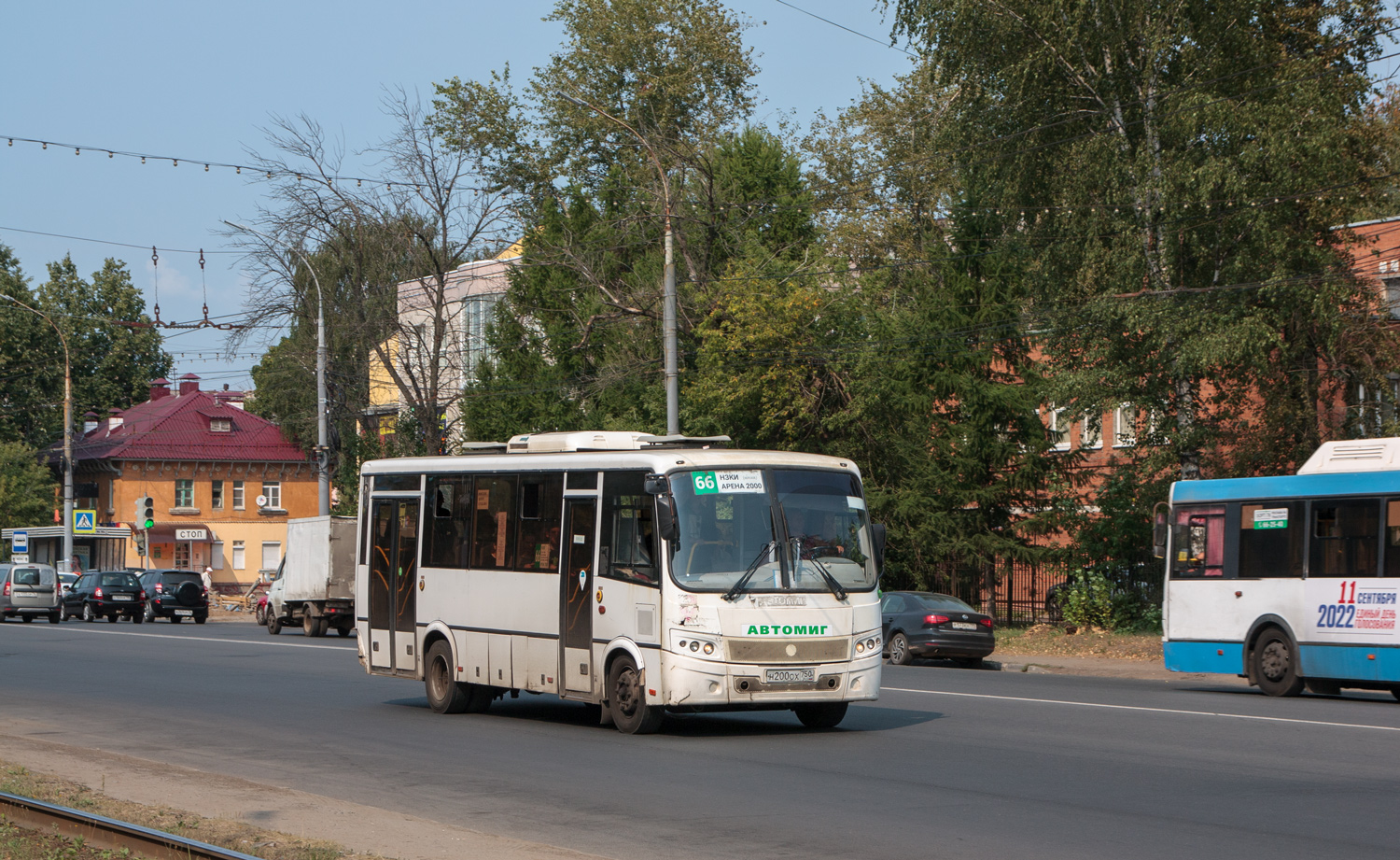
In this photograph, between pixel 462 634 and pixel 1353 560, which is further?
pixel 1353 560

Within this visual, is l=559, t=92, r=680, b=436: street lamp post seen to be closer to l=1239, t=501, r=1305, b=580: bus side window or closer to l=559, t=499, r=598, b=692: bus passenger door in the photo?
l=1239, t=501, r=1305, b=580: bus side window

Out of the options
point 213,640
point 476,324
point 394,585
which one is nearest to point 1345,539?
point 394,585

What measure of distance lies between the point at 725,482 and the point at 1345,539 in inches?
379

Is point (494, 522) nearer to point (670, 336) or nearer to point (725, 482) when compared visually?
point (725, 482)

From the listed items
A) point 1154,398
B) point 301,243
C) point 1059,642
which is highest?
point 301,243

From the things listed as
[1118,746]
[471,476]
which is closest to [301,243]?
[471,476]

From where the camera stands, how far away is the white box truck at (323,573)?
38.3 m

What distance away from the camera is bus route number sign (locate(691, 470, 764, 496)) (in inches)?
575

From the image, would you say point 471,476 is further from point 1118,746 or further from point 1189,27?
point 1189,27

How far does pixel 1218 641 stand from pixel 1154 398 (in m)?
10.3

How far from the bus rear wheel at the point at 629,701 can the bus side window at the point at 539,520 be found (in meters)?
1.38

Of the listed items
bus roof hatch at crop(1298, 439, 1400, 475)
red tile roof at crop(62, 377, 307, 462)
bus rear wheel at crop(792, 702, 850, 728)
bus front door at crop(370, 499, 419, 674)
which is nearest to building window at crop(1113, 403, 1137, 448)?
bus roof hatch at crop(1298, 439, 1400, 475)

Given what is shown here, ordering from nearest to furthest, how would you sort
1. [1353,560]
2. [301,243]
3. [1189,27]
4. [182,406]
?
[1353,560], [1189,27], [301,243], [182,406]

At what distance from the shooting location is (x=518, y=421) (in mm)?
50344
